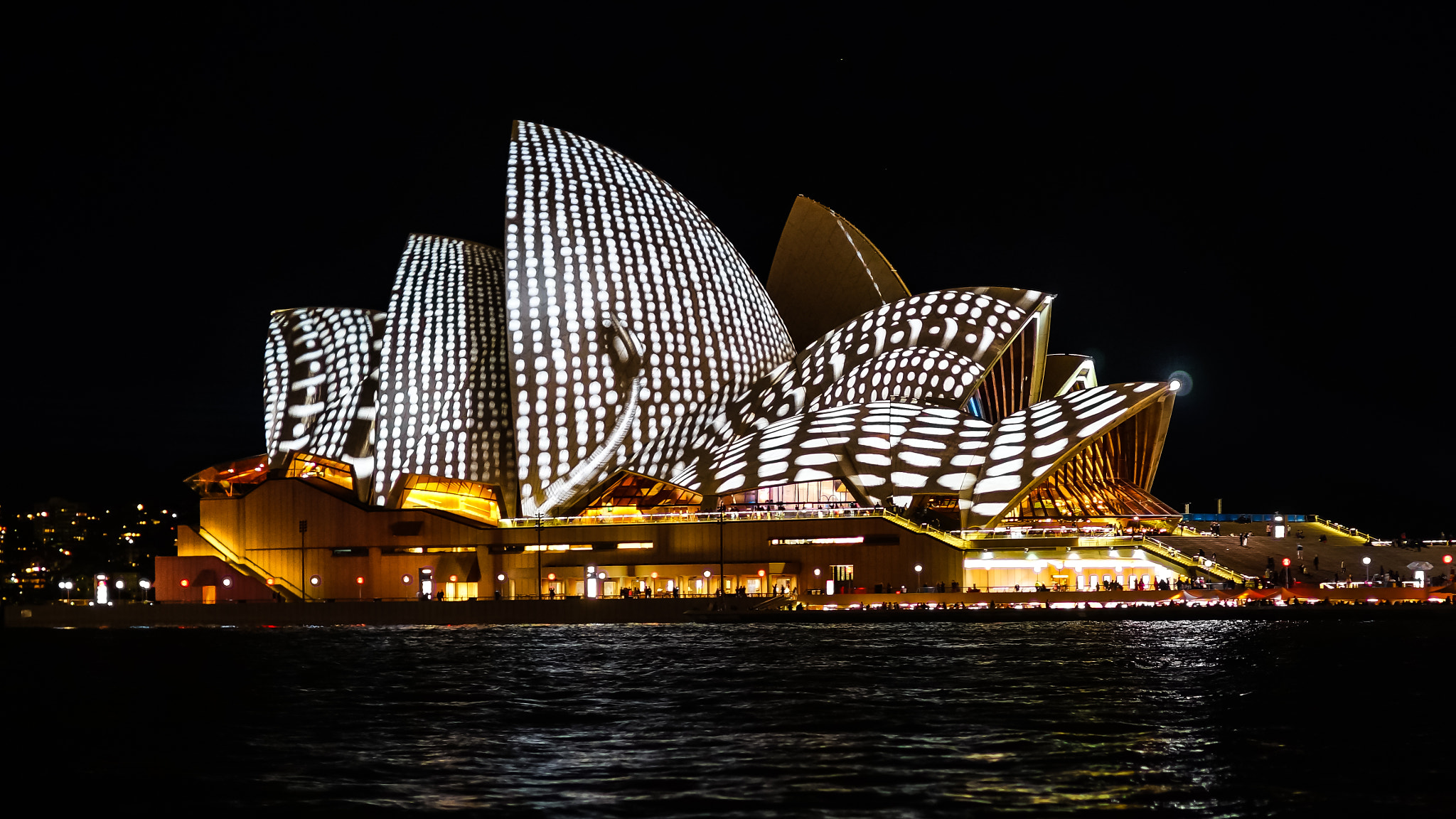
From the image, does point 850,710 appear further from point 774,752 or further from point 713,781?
point 713,781

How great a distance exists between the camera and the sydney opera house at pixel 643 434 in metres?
75.2

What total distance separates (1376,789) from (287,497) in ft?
218

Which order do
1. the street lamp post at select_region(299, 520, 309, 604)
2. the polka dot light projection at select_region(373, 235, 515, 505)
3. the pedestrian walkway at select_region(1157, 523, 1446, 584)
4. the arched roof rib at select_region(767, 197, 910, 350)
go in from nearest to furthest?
the pedestrian walkway at select_region(1157, 523, 1446, 584)
the street lamp post at select_region(299, 520, 309, 604)
the polka dot light projection at select_region(373, 235, 515, 505)
the arched roof rib at select_region(767, 197, 910, 350)

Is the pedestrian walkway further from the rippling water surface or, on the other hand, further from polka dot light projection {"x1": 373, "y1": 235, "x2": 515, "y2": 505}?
polka dot light projection {"x1": 373, "y1": 235, "x2": 515, "y2": 505}

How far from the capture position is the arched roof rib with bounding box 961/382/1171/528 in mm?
72625

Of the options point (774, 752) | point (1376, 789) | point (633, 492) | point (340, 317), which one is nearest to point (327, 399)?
point (340, 317)

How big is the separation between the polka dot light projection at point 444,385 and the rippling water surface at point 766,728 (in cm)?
3720

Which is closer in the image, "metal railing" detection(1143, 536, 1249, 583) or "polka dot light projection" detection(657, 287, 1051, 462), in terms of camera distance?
"metal railing" detection(1143, 536, 1249, 583)

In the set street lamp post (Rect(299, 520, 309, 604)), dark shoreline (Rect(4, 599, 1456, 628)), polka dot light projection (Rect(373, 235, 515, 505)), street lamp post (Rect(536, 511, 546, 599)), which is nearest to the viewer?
dark shoreline (Rect(4, 599, 1456, 628))

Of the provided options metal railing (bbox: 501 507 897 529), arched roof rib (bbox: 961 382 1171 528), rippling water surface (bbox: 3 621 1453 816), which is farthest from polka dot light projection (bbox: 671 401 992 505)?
rippling water surface (bbox: 3 621 1453 816)

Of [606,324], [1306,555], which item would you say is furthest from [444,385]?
[1306,555]

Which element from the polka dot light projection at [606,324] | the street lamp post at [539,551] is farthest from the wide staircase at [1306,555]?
the street lamp post at [539,551]

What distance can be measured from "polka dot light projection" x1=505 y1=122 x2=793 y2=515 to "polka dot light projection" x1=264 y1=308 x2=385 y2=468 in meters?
14.2

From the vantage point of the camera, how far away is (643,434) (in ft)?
281
